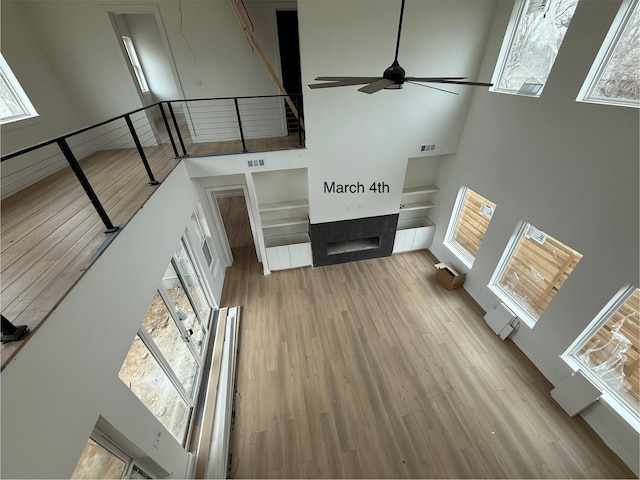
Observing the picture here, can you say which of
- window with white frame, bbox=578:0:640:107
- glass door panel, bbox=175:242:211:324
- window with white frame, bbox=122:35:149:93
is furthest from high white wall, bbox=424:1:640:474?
window with white frame, bbox=122:35:149:93

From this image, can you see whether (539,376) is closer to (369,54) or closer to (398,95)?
(398,95)

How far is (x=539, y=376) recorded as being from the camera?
11.4ft

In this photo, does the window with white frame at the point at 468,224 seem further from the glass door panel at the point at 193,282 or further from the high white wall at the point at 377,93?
the glass door panel at the point at 193,282

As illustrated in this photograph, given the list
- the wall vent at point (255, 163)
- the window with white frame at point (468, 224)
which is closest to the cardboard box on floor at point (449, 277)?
the window with white frame at point (468, 224)

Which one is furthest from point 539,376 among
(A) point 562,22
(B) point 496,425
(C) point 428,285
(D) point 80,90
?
(D) point 80,90

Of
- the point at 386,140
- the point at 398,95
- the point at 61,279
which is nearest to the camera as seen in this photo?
the point at 61,279

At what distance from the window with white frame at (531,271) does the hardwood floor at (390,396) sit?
64 cm

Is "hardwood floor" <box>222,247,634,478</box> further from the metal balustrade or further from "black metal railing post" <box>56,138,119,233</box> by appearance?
the metal balustrade

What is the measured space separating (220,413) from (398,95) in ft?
16.8

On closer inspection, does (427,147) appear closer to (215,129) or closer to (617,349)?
(617,349)

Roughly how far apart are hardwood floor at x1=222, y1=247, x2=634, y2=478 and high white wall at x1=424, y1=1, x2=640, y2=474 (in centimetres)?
57

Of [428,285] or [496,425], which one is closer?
[496,425]

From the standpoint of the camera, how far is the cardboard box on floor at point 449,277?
477 cm

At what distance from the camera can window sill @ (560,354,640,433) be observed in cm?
260
